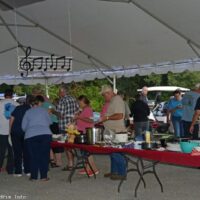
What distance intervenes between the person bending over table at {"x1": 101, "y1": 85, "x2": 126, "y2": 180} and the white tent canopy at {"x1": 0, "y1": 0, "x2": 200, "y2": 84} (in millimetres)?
1708

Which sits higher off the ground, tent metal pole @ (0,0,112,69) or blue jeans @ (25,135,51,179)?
tent metal pole @ (0,0,112,69)

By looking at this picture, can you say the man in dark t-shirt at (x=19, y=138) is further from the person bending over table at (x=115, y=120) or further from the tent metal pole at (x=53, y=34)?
the tent metal pole at (x=53, y=34)

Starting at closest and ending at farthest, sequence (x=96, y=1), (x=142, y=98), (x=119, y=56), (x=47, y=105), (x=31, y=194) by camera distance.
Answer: (x=31, y=194), (x=96, y=1), (x=47, y=105), (x=119, y=56), (x=142, y=98)

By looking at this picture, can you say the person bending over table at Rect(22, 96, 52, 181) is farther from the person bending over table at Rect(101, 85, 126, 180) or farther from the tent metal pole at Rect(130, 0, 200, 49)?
the tent metal pole at Rect(130, 0, 200, 49)

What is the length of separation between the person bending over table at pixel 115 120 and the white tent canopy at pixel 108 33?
1.71 metres

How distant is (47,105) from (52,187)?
7.76ft

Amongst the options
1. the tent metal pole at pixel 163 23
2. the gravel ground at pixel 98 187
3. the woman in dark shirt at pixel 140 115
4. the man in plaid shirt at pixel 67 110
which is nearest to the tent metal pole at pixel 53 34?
the woman in dark shirt at pixel 140 115

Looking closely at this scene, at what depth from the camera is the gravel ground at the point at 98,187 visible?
247 inches

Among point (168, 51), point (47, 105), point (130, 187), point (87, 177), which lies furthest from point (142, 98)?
point (130, 187)

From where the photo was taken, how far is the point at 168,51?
942cm

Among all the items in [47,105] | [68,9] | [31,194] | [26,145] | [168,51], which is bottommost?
[31,194]

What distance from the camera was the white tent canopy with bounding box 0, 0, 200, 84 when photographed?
26.8ft

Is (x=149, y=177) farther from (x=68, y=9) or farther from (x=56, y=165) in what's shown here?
(x=68, y=9)

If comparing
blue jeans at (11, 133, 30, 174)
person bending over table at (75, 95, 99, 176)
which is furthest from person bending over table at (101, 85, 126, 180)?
blue jeans at (11, 133, 30, 174)
